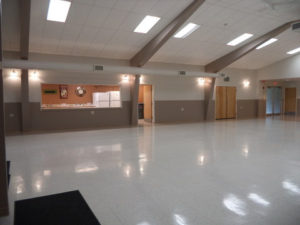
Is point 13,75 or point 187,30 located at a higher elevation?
point 187,30

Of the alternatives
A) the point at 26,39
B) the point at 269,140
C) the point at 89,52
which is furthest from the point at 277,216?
the point at 89,52

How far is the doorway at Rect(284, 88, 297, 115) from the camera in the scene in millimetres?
16641

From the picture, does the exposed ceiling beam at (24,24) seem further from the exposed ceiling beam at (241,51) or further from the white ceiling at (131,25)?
the exposed ceiling beam at (241,51)

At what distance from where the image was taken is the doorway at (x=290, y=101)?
16.6 metres

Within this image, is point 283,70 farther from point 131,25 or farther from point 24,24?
point 24,24

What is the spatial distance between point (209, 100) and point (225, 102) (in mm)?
1723

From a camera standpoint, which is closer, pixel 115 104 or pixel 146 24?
pixel 146 24

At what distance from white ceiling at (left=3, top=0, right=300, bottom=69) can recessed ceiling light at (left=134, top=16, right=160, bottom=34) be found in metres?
0.19

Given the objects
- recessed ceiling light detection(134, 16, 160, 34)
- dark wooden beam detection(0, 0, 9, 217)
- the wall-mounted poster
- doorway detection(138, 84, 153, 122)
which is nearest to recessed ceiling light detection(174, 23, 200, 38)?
recessed ceiling light detection(134, 16, 160, 34)

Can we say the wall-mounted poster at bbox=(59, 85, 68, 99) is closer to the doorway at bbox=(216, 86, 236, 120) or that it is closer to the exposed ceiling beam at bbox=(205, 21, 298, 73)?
the exposed ceiling beam at bbox=(205, 21, 298, 73)

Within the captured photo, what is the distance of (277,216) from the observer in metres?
2.32

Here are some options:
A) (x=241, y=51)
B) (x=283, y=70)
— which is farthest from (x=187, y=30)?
(x=283, y=70)

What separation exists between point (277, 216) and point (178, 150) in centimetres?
315

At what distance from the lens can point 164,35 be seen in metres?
7.76
